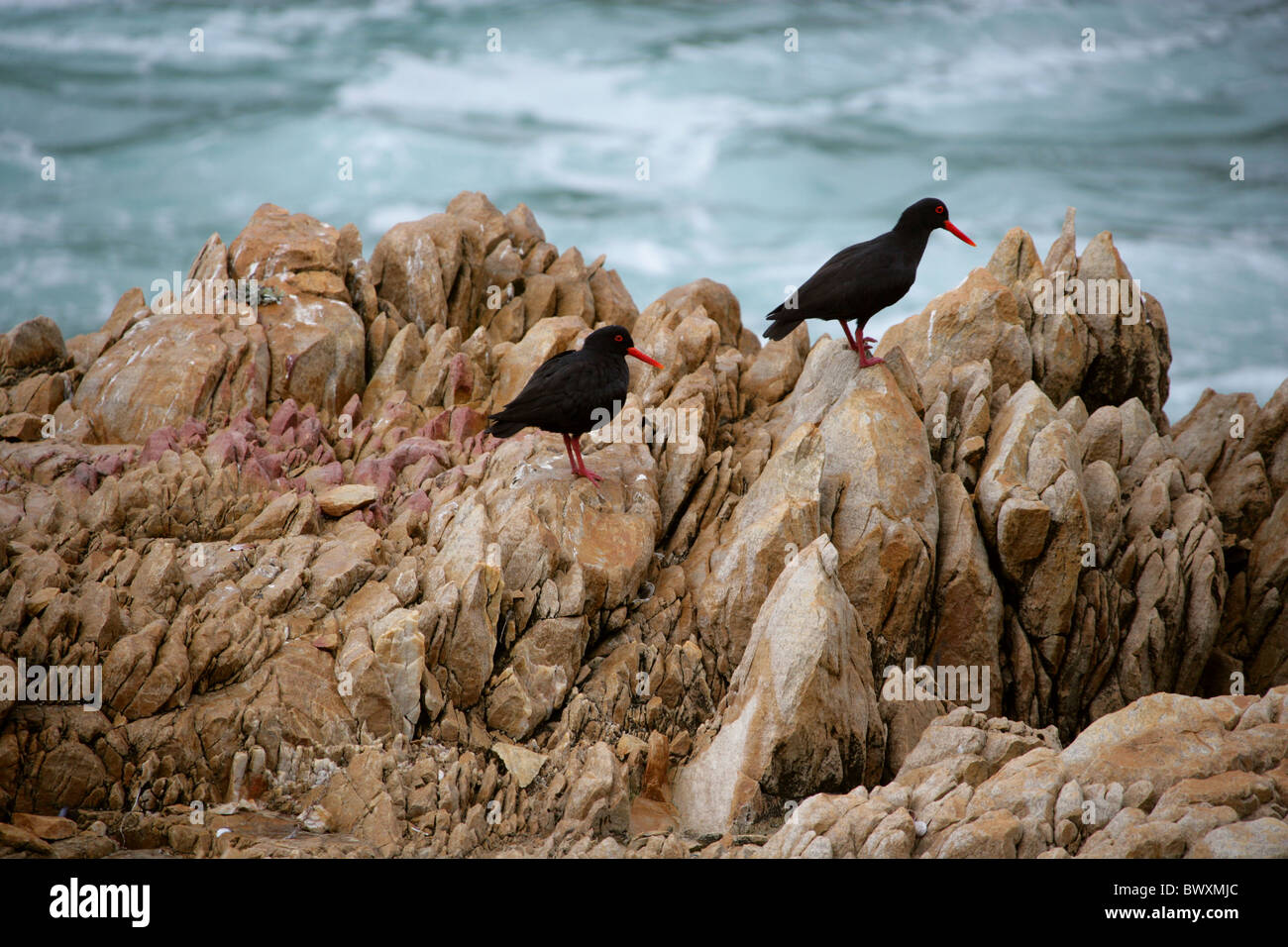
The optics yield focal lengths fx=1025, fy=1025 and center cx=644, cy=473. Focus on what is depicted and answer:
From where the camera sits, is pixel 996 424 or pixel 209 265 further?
pixel 209 265

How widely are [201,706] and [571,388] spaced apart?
757 centimetres

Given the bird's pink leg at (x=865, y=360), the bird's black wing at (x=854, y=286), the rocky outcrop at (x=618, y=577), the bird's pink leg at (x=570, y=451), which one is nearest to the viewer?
the rocky outcrop at (x=618, y=577)

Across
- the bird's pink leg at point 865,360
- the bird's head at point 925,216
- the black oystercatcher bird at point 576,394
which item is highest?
the bird's head at point 925,216

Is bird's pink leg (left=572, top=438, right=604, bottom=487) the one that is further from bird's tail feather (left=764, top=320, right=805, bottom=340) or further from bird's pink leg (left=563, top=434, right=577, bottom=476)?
bird's tail feather (left=764, top=320, right=805, bottom=340)

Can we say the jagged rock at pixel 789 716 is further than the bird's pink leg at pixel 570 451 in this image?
No

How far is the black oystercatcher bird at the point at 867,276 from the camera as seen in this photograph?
59.9 feet

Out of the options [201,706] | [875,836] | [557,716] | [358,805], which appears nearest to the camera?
[875,836]

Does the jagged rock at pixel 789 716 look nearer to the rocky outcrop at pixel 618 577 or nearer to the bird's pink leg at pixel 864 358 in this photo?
the rocky outcrop at pixel 618 577

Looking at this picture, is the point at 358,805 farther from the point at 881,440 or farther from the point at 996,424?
the point at 996,424

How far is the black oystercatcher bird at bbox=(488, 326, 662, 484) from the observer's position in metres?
17.4

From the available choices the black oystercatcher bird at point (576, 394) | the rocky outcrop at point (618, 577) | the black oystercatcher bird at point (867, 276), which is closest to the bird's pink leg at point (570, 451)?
the black oystercatcher bird at point (576, 394)

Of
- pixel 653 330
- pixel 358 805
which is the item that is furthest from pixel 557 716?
pixel 653 330

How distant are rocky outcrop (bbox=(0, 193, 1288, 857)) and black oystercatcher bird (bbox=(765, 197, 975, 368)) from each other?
6.91 ft

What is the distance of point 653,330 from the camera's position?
24250mm
